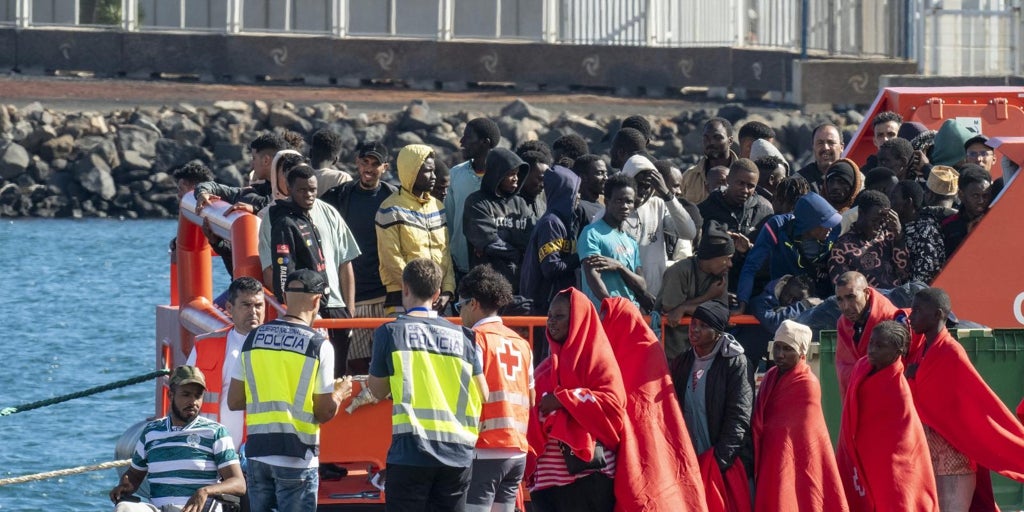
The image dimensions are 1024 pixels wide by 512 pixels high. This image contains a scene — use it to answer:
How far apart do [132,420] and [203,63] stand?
24163mm

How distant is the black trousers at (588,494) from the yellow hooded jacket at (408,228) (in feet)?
6.98

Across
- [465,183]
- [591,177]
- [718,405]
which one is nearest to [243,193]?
[465,183]

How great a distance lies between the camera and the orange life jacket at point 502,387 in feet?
26.8

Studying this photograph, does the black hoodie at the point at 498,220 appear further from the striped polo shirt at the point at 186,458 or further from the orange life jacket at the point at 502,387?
the striped polo shirt at the point at 186,458

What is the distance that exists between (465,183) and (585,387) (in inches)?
105

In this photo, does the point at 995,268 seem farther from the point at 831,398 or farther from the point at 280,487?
the point at 280,487

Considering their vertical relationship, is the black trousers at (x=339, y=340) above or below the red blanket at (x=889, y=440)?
above

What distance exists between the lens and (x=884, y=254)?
9.91m

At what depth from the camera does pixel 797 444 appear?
8695 millimetres

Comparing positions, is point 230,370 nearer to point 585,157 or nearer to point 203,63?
point 585,157

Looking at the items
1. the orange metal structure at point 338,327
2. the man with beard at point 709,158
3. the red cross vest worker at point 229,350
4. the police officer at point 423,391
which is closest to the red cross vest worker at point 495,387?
the police officer at point 423,391

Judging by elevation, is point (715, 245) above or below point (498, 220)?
below

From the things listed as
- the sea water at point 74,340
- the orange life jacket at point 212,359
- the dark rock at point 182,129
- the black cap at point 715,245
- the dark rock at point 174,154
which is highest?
the dark rock at point 182,129

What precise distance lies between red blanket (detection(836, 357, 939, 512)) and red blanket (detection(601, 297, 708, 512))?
2.76 feet
